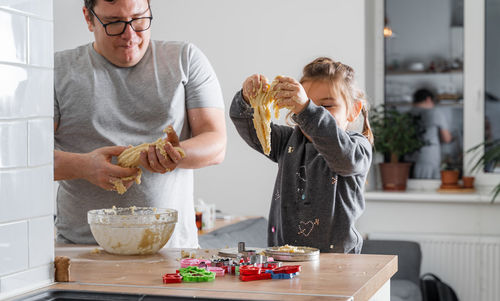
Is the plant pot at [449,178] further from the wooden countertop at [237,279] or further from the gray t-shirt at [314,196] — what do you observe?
the wooden countertop at [237,279]

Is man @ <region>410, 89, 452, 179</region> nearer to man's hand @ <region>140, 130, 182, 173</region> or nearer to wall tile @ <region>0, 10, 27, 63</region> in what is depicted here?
man's hand @ <region>140, 130, 182, 173</region>

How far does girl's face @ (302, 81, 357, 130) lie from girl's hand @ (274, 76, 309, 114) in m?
0.32

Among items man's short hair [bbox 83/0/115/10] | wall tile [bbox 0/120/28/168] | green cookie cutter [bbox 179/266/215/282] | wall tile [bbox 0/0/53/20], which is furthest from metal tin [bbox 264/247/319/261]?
man's short hair [bbox 83/0/115/10]

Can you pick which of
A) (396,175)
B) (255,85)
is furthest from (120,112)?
(396,175)

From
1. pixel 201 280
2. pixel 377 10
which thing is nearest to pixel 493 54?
pixel 377 10

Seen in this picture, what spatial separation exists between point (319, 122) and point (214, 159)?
16.9 inches

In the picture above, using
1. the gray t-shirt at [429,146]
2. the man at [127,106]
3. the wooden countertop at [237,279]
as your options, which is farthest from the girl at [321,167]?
the gray t-shirt at [429,146]

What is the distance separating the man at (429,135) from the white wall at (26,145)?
337cm

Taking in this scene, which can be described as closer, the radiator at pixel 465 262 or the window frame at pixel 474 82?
the radiator at pixel 465 262

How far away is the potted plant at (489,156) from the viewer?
12.1ft

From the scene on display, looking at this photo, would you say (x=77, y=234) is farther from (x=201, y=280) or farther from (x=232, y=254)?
(x=201, y=280)

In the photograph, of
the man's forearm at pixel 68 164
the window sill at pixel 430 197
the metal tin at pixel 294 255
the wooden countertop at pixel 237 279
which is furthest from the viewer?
the window sill at pixel 430 197

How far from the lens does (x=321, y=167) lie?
1.75m

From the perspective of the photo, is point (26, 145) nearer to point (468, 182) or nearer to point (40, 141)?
point (40, 141)
